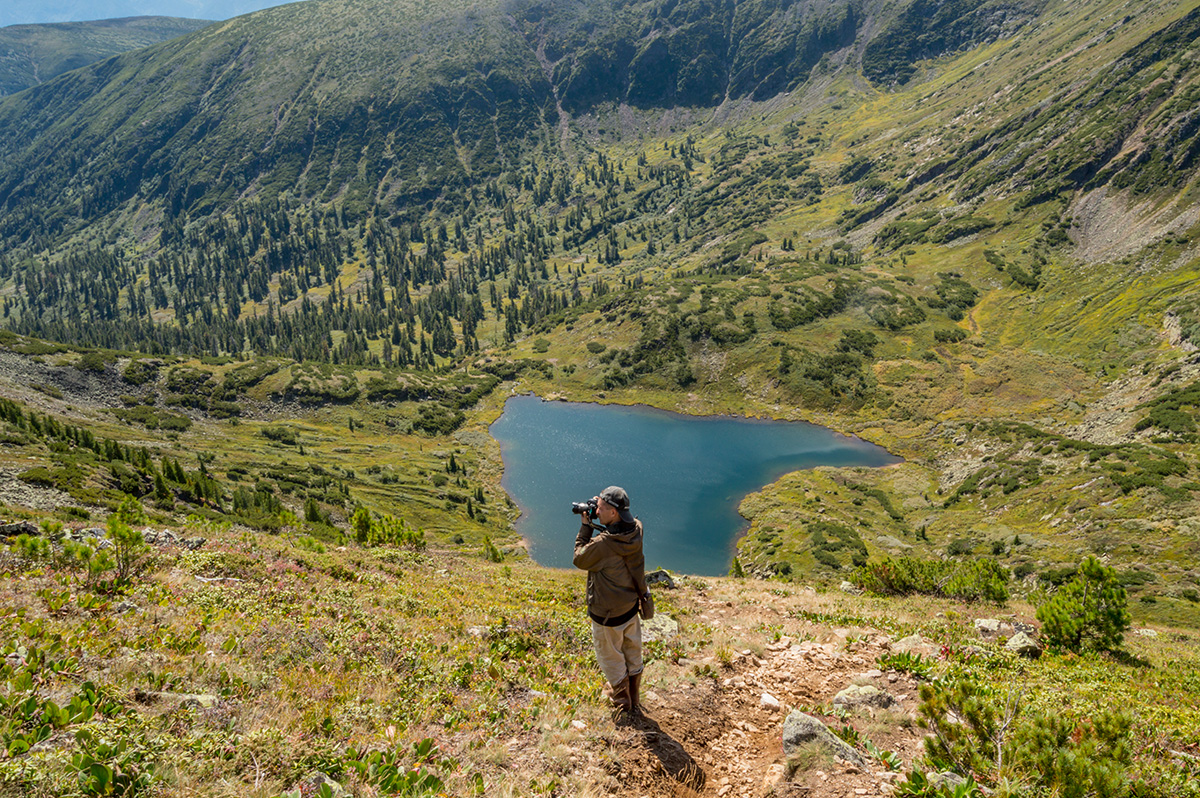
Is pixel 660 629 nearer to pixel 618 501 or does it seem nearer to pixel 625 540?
pixel 625 540

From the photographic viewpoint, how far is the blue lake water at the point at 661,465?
7369cm

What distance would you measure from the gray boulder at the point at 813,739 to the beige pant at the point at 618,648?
270cm

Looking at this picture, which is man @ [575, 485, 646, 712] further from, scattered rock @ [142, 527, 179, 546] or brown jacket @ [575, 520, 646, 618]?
scattered rock @ [142, 527, 179, 546]

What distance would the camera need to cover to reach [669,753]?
31.3 ft

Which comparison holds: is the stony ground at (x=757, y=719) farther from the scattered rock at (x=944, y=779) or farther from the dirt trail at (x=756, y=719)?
the scattered rock at (x=944, y=779)

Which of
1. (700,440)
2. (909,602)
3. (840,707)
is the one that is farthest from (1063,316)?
(840,707)

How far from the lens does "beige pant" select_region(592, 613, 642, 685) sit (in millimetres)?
10336

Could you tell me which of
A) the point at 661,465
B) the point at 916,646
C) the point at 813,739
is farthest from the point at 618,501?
the point at 661,465

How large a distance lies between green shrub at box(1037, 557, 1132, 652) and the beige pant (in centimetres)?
1425

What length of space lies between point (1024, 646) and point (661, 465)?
266 ft

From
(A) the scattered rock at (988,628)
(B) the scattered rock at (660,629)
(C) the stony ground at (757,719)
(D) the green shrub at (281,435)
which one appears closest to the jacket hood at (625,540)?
(C) the stony ground at (757,719)

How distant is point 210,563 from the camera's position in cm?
1577

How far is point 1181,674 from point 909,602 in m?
9.50

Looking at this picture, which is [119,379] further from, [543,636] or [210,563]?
[543,636]
